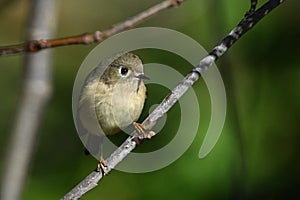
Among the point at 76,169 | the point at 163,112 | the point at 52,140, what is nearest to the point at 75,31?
the point at 52,140

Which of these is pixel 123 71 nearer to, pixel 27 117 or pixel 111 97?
pixel 111 97

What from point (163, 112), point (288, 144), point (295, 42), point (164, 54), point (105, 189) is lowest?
point (163, 112)

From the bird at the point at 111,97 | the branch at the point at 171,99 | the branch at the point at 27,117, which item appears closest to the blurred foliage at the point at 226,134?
the bird at the point at 111,97

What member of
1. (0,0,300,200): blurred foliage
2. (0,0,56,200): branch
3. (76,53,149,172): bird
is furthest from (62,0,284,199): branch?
(0,0,300,200): blurred foliage

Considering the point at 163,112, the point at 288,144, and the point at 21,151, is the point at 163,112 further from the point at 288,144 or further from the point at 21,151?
the point at 288,144

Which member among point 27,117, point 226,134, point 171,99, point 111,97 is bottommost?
point 27,117

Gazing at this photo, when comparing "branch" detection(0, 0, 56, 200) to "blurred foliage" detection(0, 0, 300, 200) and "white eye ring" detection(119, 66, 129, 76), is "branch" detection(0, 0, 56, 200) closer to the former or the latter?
"white eye ring" detection(119, 66, 129, 76)

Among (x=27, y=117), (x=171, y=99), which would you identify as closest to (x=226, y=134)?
(x=171, y=99)
